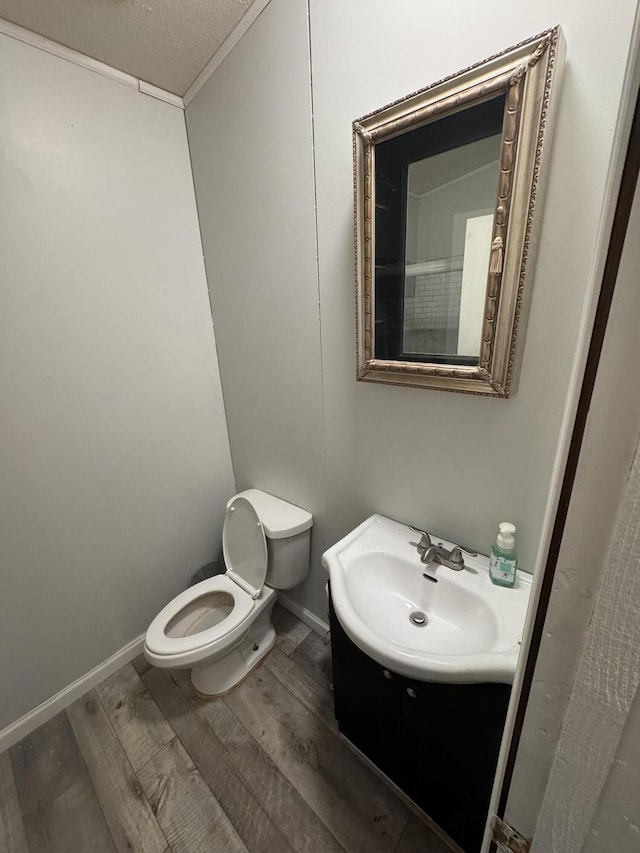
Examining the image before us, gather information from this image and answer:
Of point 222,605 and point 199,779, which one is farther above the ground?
point 222,605

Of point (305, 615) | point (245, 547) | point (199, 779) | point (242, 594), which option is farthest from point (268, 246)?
point (199, 779)

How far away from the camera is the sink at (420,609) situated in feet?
2.35

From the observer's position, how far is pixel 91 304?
1.29 meters

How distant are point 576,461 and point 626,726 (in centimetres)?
23

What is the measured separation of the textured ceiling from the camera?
3.25 feet

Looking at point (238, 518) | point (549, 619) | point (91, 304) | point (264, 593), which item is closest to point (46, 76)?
point (91, 304)

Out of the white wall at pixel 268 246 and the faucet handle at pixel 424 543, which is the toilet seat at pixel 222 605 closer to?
the white wall at pixel 268 246

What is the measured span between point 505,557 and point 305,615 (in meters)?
1.18

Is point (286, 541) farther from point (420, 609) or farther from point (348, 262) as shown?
point (348, 262)

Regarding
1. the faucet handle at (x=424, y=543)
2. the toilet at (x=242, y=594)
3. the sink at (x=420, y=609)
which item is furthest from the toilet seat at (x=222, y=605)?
the faucet handle at (x=424, y=543)

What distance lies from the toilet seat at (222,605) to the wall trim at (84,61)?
1681 mm

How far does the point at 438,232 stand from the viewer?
0.86 m

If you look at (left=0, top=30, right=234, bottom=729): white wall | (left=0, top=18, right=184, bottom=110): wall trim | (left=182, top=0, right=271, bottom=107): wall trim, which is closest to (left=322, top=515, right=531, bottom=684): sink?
(left=0, top=30, right=234, bottom=729): white wall

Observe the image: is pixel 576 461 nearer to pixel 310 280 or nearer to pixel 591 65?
pixel 591 65
